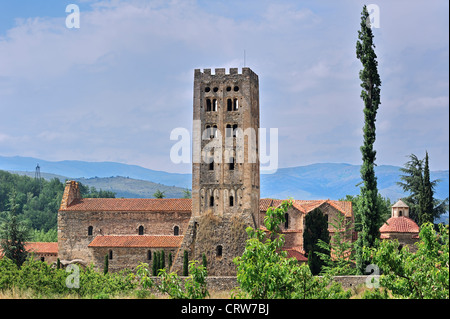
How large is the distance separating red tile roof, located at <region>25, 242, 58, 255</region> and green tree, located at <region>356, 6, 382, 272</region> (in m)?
31.6

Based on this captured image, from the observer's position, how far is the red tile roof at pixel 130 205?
2265 inches

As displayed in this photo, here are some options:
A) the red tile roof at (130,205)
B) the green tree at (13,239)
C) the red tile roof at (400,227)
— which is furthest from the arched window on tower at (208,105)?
the green tree at (13,239)

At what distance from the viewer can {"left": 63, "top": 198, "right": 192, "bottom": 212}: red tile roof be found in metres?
57.5

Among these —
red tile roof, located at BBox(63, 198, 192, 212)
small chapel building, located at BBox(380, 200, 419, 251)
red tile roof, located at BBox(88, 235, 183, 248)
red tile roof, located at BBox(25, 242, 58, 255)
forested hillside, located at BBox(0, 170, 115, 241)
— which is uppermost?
Answer: forested hillside, located at BBox(0, 170, 115, 241)

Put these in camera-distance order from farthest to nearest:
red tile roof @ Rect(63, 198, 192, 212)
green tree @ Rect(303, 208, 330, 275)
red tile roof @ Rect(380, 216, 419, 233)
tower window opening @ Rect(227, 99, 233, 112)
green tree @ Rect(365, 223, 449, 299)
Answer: red tile roof @ Rect(380, 216, 419, 233), red tile roof @ Rect(63, 198, 192, 212), green tree @ Rect(303, 208, 330, 275), tower window opening @ Rect(227, 99, 233, 112), green tree @ Rect(365, 223, 449, 299)

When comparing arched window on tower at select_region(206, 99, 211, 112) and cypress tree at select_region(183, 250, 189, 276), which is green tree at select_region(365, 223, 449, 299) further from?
arched window on tower at select_region(206, 99, 211, 112)

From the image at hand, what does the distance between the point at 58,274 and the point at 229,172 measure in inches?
894

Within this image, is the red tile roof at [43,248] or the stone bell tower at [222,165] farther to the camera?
the red tile roof at [43,248]

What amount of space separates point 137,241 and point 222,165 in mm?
10599

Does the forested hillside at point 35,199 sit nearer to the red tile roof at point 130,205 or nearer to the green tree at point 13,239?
the green tree at point 13,239

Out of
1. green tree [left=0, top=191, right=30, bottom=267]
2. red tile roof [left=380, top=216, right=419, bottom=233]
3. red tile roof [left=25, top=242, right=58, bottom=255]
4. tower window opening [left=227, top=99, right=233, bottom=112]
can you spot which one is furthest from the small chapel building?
green tree [left=0, top=191, right=30, bottom=267]

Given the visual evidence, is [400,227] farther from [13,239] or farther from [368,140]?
[13,239]

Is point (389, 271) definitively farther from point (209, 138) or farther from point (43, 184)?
point (43, 184)

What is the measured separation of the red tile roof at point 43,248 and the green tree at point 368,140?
3162 cm
